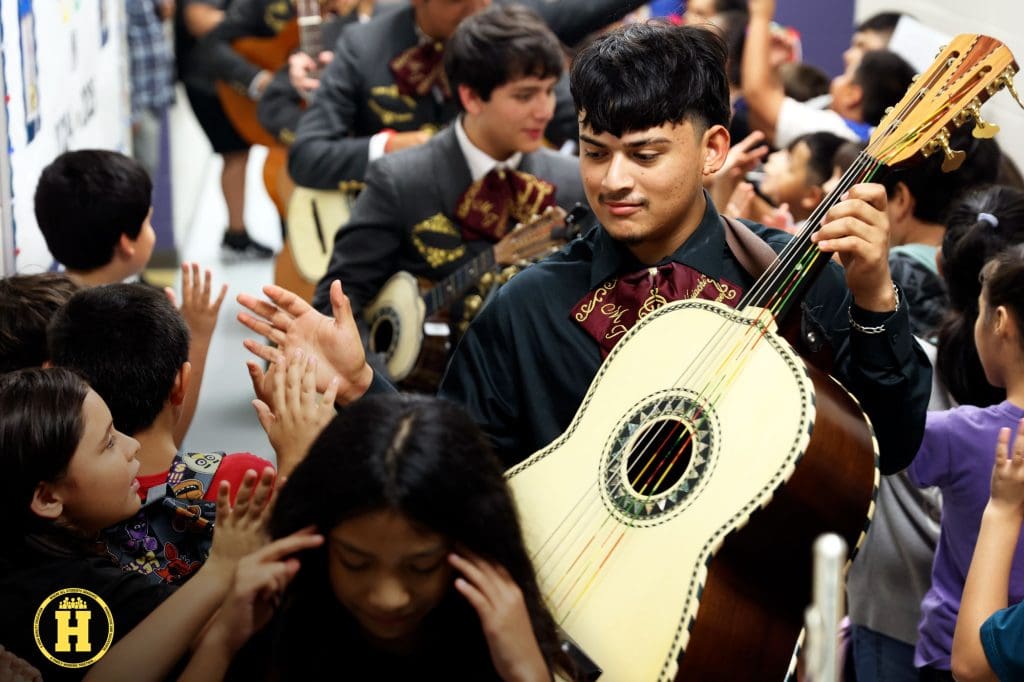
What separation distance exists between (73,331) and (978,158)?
2.13m

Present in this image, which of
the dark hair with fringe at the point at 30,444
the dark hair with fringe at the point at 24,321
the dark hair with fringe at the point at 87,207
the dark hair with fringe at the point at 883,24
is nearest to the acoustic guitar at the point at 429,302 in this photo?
the dark hair with fringe at the point at 87,207

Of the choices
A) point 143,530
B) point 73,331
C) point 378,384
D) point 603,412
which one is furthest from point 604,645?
point 73,331

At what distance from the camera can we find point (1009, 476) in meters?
1.98

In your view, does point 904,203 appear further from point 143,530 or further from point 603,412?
point 143,530

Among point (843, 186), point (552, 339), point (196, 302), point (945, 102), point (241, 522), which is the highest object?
point (945, 102)

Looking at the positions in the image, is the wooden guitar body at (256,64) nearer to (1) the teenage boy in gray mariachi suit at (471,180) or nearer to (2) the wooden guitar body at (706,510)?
(1) the teenage boy in gray mariachi suit at (471,180)

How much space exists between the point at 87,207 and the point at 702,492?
1989 millimetres

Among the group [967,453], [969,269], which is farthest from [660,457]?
[969,269]

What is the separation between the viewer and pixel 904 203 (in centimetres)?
326

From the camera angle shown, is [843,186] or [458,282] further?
[458,282]

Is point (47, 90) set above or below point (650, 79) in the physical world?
below

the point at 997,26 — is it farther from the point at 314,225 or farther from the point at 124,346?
the point at 124,346

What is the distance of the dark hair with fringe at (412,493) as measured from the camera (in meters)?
1.50

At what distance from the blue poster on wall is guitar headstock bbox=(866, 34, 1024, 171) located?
214 centimetres
